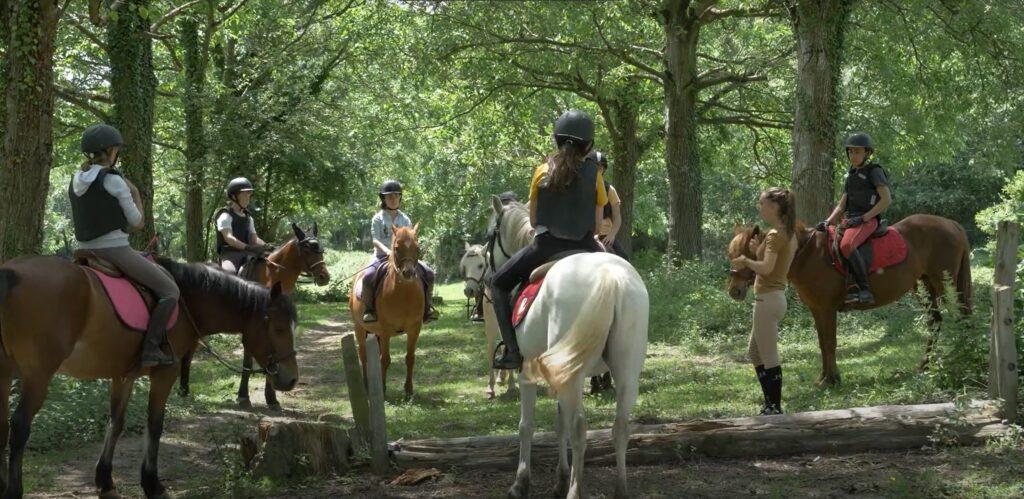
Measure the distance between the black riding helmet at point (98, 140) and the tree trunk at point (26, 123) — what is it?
3.14 m

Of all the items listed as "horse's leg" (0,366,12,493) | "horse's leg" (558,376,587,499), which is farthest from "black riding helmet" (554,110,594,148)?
"horse's leg" (0,366,12,493)

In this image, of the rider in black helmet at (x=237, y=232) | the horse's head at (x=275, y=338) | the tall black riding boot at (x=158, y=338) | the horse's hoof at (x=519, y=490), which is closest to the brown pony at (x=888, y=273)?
the horse's hoof at (x=519, y=490)

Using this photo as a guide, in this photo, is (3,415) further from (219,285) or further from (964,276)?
(964,276)

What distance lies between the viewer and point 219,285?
26.1 feet

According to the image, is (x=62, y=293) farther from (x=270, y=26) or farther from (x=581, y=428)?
(x=270, y=26)

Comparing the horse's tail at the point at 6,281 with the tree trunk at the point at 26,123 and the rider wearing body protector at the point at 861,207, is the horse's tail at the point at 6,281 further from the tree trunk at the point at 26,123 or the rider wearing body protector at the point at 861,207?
the rider wearing body protector at the point at 861,207

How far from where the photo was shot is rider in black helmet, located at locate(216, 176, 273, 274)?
12695 millimetres

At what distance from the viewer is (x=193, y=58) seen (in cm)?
2606

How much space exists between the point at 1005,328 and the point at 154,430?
654 cm

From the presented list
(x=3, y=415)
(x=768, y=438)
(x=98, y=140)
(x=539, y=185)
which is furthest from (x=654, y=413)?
(x=3, y=415)

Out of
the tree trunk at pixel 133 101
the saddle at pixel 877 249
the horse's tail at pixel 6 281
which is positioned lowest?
the horse's tail at pixel 6 281

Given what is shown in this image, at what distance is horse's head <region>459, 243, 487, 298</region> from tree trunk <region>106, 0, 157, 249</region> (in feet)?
16.1

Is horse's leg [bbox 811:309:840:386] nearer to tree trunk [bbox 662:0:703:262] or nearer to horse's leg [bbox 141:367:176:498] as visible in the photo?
horse's leg [bbox 141:367:176:498]

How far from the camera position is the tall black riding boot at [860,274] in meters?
11.1
